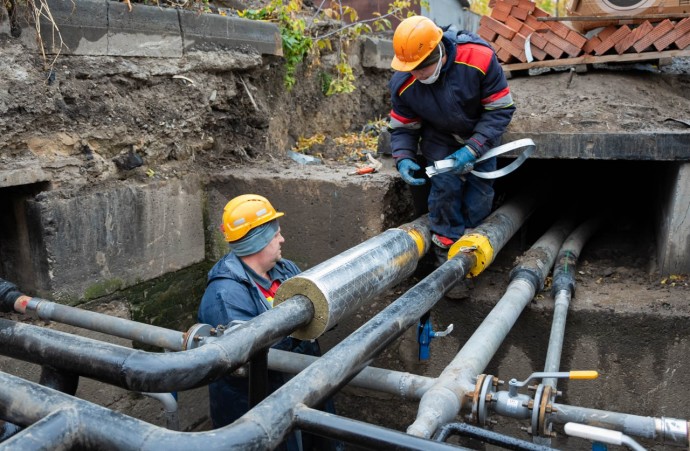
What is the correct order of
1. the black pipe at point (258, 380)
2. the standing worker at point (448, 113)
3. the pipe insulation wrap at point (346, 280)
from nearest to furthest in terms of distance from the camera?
the black pipe at point (258, 380) → the pipe insulation wrap at point (346, 280) → the standing worker at point (448, 113)

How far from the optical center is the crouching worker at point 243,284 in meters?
3.01

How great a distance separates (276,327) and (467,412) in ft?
2.61

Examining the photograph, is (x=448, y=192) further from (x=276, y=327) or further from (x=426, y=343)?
(x=276, y=327)

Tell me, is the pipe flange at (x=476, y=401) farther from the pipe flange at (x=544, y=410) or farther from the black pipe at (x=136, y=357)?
the black pipe at (x=136, y=357)

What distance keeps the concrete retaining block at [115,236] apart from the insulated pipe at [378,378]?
149cm

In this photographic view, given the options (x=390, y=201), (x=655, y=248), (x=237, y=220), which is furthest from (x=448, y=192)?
(x=655, y=248)

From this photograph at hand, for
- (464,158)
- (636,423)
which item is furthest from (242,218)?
(636,423)

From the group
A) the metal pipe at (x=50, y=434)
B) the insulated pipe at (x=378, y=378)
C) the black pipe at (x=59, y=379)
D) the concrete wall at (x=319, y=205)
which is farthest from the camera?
the concrete wall at (x=319, y=205)

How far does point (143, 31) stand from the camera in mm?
3891

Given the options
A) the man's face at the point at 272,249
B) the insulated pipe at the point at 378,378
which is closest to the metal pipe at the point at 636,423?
the insulated pipe at the point at 378,378

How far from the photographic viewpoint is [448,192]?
400cm

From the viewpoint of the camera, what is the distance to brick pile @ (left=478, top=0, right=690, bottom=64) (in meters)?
4.95

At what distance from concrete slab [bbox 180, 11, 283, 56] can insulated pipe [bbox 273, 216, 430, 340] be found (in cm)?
193

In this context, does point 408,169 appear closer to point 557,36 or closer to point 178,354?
point 557,36
